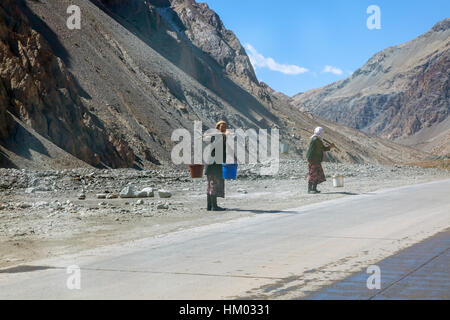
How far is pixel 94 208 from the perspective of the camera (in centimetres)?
1416

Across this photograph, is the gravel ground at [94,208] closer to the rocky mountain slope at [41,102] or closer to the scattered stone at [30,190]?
the scattered stone at [30,190]

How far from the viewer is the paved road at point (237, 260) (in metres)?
5.74

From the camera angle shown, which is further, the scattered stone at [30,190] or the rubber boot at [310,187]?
the rubber boot at [310,187]

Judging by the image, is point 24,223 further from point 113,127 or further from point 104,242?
point 113,127

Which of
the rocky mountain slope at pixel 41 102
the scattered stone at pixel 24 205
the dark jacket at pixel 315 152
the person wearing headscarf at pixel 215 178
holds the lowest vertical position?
the scattered stone at pixel 24 205

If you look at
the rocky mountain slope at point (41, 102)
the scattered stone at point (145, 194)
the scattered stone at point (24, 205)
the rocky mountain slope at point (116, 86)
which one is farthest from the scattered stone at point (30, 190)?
the rocky mountain slope at point (41, 102)

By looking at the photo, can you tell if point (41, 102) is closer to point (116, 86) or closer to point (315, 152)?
point (116, 86)

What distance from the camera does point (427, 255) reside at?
7.50 m

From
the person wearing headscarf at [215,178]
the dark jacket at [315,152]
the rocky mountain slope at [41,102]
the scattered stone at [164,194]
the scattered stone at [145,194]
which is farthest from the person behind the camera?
the rocky mountain slope at [41,102]

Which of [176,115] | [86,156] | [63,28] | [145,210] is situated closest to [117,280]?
[145,210]

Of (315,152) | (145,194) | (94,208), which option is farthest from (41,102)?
(94,208)

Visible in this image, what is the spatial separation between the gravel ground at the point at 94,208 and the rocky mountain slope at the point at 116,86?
7.64m

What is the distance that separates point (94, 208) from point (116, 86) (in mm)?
32479
